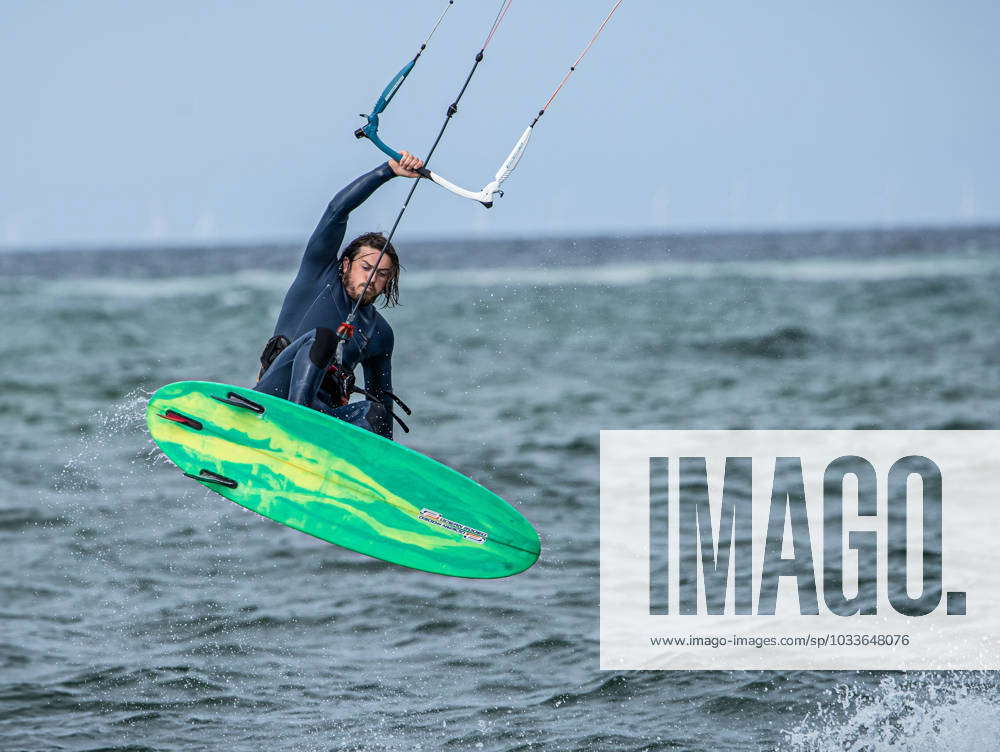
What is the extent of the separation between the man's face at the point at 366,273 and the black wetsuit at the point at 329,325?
0.06m

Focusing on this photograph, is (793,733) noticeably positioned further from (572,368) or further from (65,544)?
A: (572,368)

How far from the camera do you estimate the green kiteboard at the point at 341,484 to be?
7375 mm

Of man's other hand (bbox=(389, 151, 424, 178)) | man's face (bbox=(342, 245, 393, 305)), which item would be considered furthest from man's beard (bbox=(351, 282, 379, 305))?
man's other hand (bbox=(389, 151, 424, 178))

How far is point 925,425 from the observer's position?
18094 millimetres

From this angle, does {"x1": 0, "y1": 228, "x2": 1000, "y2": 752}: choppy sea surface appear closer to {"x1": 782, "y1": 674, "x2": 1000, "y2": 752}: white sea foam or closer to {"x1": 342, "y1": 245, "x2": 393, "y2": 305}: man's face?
{"x1": 782, "y1": 674, "x2": 1000, "y2": 752}: white sea foam

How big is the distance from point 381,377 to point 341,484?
0.63 m

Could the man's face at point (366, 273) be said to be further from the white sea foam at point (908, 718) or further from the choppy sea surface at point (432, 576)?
the white sea foam at point (908, 718)

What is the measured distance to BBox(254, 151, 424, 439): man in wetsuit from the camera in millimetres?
7230

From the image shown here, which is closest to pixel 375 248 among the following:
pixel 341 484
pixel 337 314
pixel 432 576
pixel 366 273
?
pixel 366 273

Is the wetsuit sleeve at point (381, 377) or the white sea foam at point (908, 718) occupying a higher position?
the wetsuit sleeve at point (381, 377)

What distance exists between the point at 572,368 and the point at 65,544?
1462cm

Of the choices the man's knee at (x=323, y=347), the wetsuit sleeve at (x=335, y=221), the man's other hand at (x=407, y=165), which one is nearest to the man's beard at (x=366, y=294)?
the wetsuit sleeve at (x=335, y=221)

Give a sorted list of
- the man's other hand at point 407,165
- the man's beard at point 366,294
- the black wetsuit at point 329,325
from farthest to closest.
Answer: the man's beard at point 366,294, the black wetsuit at point 329,325, the man's other hand at point 407,165

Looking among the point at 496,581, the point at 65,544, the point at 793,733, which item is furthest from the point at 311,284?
the point at 65,544
